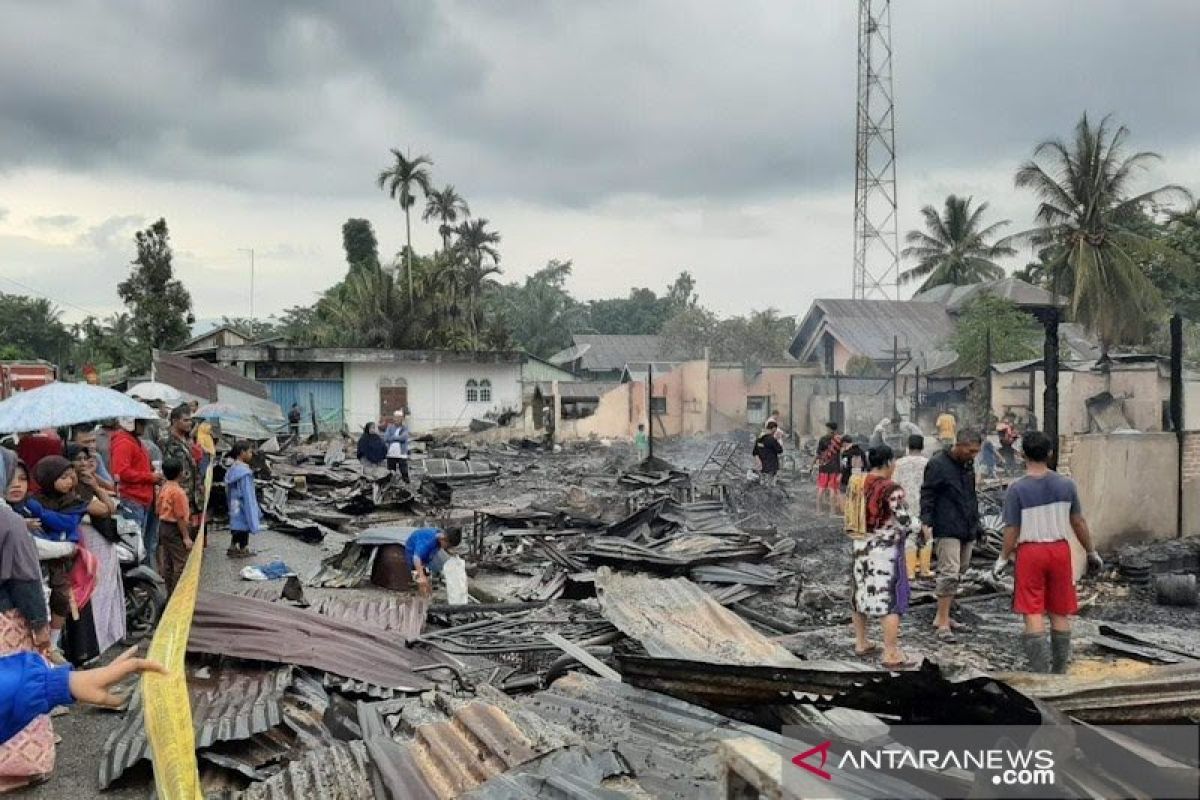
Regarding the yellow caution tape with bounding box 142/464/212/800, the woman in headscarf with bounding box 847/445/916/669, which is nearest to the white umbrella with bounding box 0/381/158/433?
the yellow caution tape with bounding box 142/464/212/800

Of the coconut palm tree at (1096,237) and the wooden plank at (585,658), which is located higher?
the coconut palm tree at (1096,237)

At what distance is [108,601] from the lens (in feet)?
21.0

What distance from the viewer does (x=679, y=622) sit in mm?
6746

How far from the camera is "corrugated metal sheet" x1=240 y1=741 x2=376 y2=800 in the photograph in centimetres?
407

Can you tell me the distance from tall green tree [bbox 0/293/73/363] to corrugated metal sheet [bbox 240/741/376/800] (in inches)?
2183

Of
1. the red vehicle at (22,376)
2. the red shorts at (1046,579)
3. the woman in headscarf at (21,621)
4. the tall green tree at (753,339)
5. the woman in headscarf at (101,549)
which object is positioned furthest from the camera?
the tall green tree at (753,339)

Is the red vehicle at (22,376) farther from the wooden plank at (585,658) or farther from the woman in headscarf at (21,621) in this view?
the wooden plank at (585,658)

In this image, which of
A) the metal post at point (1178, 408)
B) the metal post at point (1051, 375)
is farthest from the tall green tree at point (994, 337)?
the metal post at point (1178, 408)

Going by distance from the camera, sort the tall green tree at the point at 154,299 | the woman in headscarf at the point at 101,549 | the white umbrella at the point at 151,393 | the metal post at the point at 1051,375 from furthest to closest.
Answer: the tall green tree at the point at 154,299, the white umbrella at the point at 151,393, the metal post at the point at 1051,375, the woman in headscarf at the point at 101,549

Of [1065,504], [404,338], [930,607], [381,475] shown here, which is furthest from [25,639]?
[404,338]

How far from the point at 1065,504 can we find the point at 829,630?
2.35 meters

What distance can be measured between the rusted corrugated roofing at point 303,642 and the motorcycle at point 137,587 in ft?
1.63

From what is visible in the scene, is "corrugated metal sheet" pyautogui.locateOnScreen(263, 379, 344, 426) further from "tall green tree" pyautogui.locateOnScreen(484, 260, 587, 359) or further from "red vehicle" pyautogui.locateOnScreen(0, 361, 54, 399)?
"tall green tree" pyautogui.locateOnScreen(484, 260, 587, 359)

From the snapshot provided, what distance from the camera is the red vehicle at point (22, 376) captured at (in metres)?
20.4
